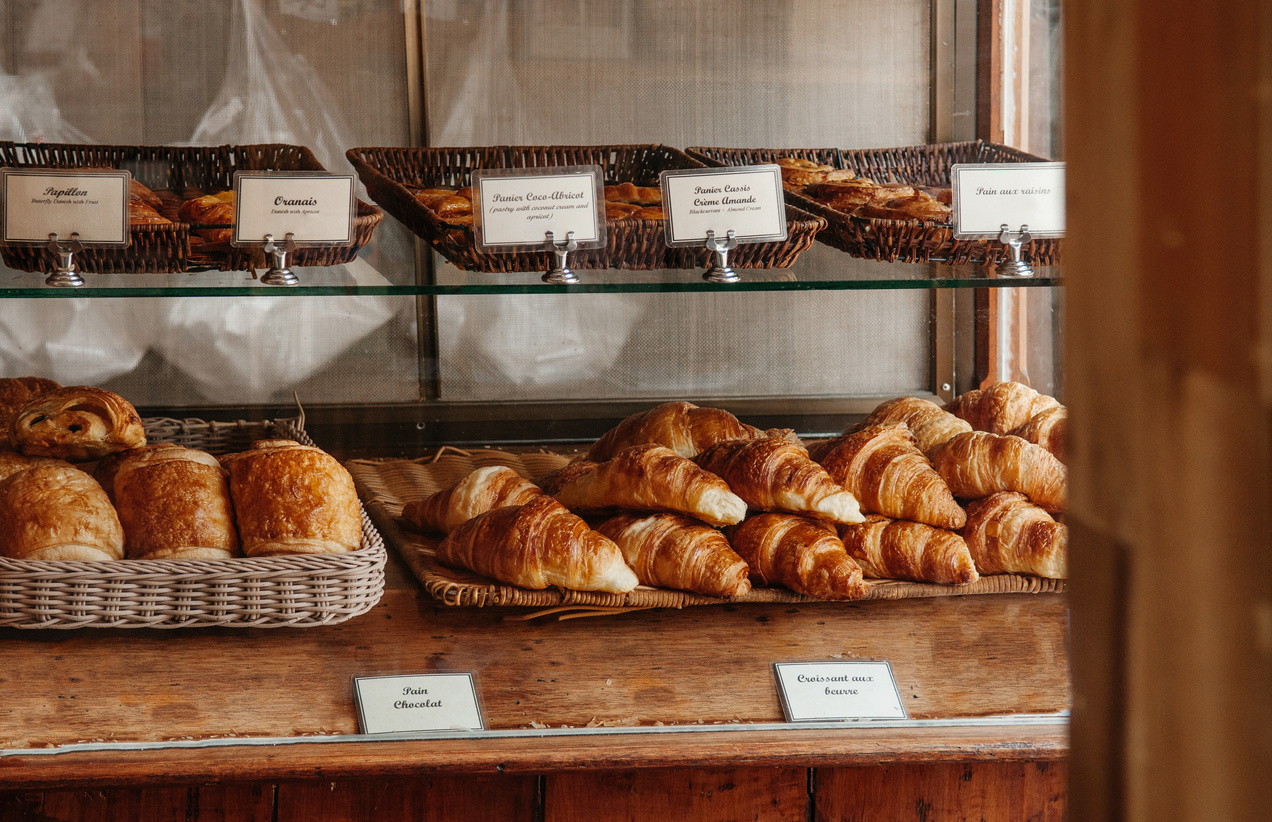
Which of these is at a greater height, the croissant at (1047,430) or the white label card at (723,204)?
the white label card at (723,204)

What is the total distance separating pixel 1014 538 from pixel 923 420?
30 centimetres

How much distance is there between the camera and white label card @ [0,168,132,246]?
3.73ft

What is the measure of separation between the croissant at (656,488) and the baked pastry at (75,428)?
1.91 ft

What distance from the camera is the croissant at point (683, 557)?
1210 mm

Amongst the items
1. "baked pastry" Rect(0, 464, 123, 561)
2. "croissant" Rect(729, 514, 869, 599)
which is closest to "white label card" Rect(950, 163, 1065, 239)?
"croissant" Rect(729, 514, 869, 599)

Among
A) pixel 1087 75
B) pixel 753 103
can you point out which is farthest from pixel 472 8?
pixel 1087 75

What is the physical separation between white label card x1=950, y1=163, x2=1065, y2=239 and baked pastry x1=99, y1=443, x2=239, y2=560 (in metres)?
0.96

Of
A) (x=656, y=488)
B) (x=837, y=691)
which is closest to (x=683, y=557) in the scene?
(x=656, y=488)

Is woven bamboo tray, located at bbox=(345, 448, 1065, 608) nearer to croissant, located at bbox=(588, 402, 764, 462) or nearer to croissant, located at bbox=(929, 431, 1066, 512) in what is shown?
croissant, located at bbox=(929, 431, 1066, 512)

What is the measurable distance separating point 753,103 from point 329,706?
51.2 inches

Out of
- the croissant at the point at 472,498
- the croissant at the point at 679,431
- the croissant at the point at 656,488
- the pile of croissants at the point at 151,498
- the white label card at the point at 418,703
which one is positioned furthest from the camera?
the croissant at the point at 679,431

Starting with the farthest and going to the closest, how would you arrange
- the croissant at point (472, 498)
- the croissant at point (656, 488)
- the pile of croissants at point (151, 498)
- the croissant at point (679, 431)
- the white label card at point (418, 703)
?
the croissant at point (679, 431) < the croissant at point (472, 498) < the croissant at point (656, 488) < the pile of croissants at point (151, 498) < the white label card at point (418, 703)

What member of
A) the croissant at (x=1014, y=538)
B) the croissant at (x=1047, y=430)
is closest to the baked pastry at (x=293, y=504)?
the croissant at (x=1014, y=538)

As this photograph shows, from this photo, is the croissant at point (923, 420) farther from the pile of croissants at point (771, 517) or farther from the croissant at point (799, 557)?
the croissant at point (799, 557)
